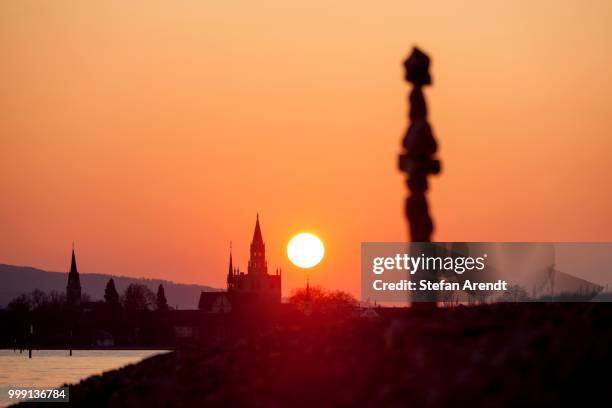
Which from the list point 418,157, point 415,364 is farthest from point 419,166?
point 415,364

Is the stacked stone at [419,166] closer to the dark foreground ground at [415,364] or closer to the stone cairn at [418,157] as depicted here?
the stone cairn at [418,157]

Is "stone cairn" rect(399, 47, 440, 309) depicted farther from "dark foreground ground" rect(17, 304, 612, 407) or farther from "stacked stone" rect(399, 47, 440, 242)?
"dark foreground ground" rect(17, 304, 612, 407)

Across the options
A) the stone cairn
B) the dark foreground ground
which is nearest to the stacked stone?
the stone cairn

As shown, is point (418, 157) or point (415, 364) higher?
point (418, 157)

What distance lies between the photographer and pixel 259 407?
25.3 m

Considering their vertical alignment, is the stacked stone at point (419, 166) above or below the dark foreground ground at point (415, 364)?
above

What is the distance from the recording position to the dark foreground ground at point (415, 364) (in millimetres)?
21297

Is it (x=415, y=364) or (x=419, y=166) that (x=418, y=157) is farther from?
(x=415, y=364)

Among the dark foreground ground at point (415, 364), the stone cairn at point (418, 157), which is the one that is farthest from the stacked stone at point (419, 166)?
the dark foreground ground at point (415, 364)

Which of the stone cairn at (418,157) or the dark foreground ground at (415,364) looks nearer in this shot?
the dark foreground ground at (415,364)

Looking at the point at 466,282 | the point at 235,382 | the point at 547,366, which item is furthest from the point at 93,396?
the point at 547,366

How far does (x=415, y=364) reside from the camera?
953 inches

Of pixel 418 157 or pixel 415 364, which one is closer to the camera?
pixel 415 364

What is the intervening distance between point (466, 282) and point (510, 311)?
12104 millimetres
